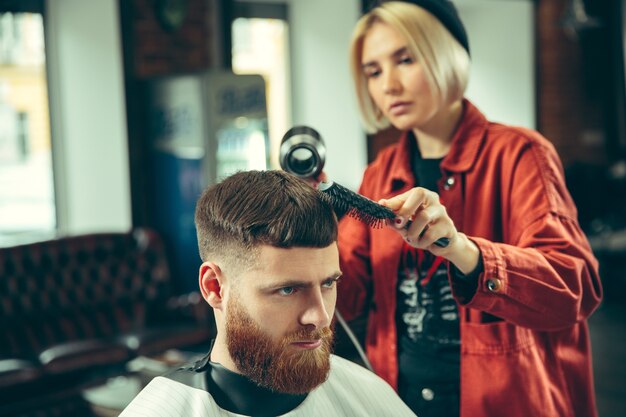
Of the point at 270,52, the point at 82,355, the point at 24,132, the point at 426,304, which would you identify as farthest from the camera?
the point at 270,52

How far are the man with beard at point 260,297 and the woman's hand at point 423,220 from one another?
0.50ft

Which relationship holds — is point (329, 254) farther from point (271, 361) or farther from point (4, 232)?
point (4, 232)

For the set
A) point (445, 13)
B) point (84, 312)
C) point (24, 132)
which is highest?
point (445, 13)

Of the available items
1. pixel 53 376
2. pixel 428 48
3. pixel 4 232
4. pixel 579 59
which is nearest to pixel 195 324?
pixel 53 376

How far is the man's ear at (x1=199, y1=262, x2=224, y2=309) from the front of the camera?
50.7 inches

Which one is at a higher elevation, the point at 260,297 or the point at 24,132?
the point at 24,132

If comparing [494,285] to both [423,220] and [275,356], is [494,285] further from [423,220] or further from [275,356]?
[275,356]

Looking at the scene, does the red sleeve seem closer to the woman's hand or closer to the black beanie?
the woman's hand

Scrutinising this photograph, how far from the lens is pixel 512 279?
1.33 metres

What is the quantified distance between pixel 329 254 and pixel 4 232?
390 cm

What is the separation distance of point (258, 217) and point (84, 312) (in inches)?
132

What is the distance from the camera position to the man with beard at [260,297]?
4.02 ft

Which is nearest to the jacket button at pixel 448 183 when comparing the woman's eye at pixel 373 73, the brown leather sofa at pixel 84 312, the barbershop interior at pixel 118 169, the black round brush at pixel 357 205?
the woman's eye at pixel 373 73

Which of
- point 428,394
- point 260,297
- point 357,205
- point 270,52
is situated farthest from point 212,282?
point 270,52
